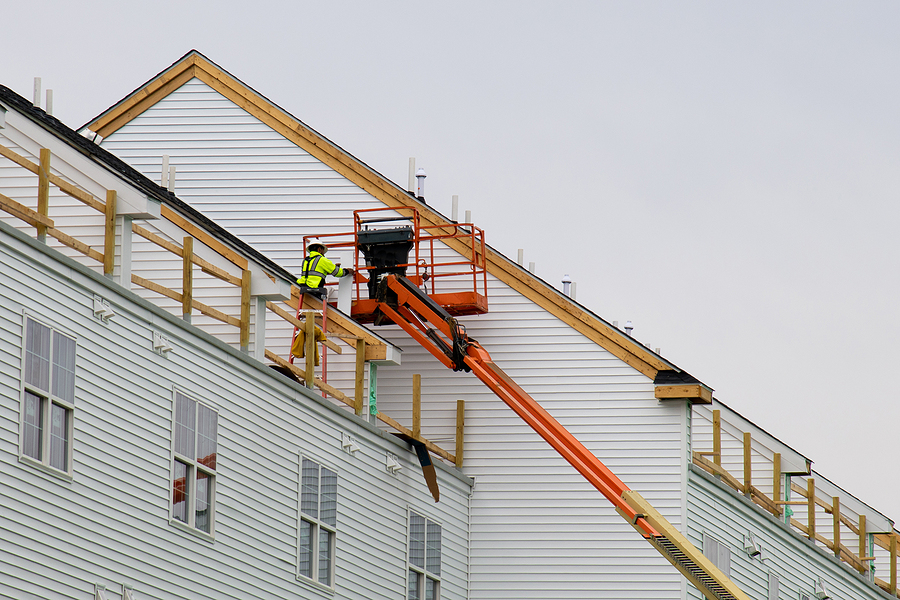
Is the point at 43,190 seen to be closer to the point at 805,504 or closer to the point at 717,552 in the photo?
the point at 717,552

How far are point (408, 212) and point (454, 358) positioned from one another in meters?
4.76

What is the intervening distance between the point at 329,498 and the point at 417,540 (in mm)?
3601

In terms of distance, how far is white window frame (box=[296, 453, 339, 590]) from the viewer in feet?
78.7

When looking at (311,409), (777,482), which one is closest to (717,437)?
(777,482)

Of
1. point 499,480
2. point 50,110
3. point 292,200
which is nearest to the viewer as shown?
point 50,110

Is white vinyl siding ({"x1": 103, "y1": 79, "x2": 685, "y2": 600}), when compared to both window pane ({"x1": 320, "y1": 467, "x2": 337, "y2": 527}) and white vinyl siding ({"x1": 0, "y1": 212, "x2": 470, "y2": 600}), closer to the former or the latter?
white vinyl siding ({"x1": 0, "y1": 212, "x2": 470, "y2": 600})

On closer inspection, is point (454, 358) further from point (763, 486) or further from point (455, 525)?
point (763, 486)

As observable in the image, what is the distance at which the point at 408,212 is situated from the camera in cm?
3244

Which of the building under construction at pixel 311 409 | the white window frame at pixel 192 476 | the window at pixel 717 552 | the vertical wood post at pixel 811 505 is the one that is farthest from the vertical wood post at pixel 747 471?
the white window frame at pixel 192 476

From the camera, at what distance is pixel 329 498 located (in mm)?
24859

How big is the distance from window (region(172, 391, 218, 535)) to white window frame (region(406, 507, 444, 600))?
6.60 meters

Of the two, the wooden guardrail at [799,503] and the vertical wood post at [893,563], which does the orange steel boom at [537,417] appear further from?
the vertical wood post at [893,563]

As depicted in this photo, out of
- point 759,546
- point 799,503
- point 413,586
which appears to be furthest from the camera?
point 799,503

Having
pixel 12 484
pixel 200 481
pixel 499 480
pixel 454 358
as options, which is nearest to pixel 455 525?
pixel 499 480
